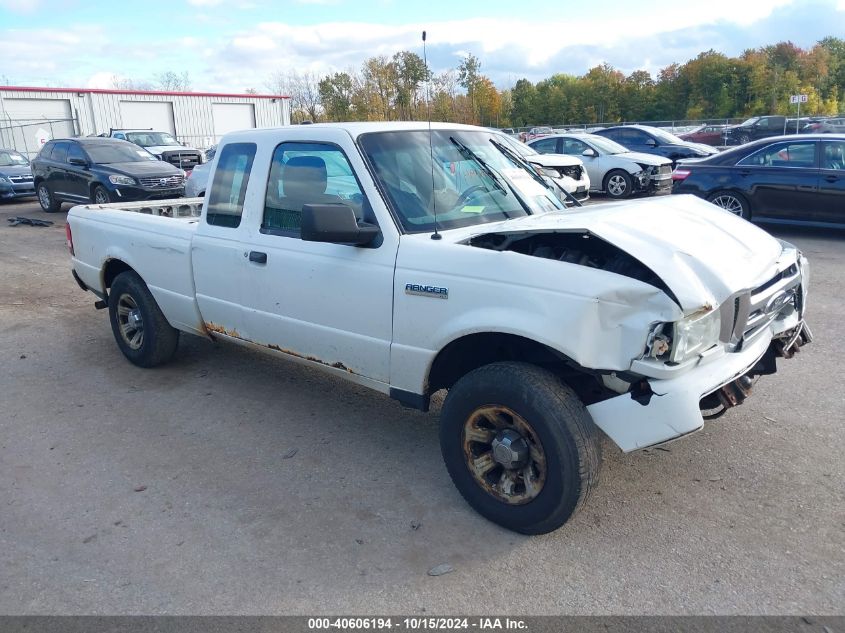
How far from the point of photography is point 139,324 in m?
5.76

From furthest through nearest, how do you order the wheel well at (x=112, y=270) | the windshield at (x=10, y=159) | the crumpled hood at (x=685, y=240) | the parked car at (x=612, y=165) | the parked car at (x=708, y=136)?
the parked car at (x=708, y=136) < the windshield at (x=10, y=159) < the parked car at (x=612, y=165) < the wheel well at (x=112, y=270) < the crumpled hood at (x=685, y=240)

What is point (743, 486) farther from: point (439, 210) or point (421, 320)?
point (439, 210)

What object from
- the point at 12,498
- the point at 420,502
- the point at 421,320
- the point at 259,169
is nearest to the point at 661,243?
the point at 421,320

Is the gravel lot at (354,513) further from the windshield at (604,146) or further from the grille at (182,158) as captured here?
the grille at (182,158)

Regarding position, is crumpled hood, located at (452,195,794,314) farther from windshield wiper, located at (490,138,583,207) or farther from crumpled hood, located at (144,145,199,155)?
crumpled hood, located at (144,145,199,155)

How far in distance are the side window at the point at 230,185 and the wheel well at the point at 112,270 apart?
152 centimetres

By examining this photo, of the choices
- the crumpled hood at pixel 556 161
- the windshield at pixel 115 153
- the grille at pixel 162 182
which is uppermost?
the windshield at pixel 115 153

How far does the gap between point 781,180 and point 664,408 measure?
8.99 m

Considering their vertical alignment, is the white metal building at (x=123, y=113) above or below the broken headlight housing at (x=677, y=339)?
above

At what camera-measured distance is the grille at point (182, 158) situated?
74.1 feet

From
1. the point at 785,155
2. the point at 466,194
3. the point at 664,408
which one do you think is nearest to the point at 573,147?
the point at 785,155

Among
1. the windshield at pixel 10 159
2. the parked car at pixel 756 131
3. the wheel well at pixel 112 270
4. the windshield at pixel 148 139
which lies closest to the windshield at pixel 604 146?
the wheel well at pixel 112 270

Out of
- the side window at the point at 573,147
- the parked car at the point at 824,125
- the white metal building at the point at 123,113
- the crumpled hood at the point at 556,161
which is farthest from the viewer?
the white metal building at the point at 123,113

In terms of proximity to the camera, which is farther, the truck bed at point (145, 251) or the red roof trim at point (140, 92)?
the red roof trim at point (140, 92)
